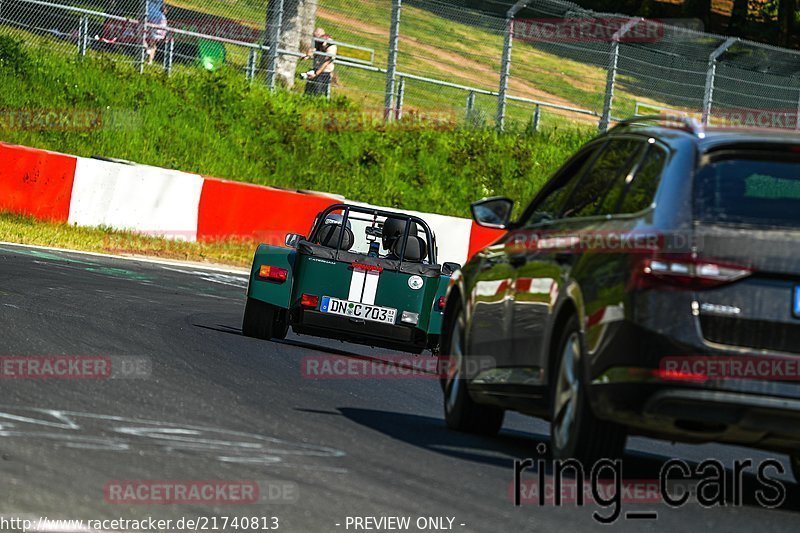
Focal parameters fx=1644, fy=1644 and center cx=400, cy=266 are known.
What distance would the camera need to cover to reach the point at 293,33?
98.7 feet

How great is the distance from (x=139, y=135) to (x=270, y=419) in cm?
1781

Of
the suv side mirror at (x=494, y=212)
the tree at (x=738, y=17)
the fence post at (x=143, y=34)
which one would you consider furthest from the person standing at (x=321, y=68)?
the tree at (x=738, y=17)

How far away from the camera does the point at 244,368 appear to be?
1120cm

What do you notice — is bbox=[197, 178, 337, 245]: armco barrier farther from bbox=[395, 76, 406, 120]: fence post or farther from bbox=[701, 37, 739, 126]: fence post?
bbox=[701, 37, 739, 126]: fence post

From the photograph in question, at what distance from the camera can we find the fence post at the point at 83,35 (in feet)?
87.3

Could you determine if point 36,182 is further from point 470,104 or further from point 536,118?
point 536,118

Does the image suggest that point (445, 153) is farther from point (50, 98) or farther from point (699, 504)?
point (699, 504)

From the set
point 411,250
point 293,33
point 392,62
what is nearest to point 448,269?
point 411,250

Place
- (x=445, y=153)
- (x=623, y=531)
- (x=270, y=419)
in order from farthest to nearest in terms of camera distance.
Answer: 1. (x=445, y=153)
2. (x=270, y=419)
3. (x=623, y=531)

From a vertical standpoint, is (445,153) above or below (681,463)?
above

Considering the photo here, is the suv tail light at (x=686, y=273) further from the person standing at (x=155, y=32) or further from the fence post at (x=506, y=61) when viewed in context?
the fence post at (x=506, y=61)

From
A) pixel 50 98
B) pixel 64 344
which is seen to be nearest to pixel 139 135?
pixel 50 98

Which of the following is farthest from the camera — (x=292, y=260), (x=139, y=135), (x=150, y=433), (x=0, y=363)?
(x=139, y=135)

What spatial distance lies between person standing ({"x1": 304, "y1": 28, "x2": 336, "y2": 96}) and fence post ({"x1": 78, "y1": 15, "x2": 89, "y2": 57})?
4.25m
